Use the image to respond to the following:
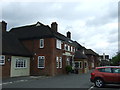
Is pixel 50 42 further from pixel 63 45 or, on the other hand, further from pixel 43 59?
pixel 63 45

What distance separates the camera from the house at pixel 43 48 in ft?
96.3

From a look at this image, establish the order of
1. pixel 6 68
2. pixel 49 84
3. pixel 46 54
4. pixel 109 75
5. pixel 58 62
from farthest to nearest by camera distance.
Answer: pixel 58 62, pixel 46 54, pixel 6 68, pixel 49 84, pixel 109 75

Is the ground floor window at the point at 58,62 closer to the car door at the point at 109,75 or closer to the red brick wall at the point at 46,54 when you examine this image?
the red brick wall at the point at 46,54

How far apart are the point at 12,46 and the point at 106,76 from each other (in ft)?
56.4

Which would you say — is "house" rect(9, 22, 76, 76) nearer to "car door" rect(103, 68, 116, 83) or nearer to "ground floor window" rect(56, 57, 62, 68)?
"ground floor window" rect(56, 57, 62, 68)

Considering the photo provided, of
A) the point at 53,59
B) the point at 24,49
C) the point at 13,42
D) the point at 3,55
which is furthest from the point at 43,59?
the point at 3,55

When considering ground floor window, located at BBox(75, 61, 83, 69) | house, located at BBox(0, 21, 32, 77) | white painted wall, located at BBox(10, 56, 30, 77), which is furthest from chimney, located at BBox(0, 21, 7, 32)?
ground floor window, located at BBox(75, 61, 83, 69)

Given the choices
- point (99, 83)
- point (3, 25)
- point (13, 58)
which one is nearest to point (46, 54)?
point (13, 58)

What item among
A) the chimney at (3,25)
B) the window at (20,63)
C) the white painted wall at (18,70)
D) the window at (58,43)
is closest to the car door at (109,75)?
the white painted wall at (18,70)

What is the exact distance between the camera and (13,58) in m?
25.8

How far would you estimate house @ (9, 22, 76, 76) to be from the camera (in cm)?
2934

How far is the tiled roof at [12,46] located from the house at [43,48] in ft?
4.45

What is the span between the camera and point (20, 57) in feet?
90.2

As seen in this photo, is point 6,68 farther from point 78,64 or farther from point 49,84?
point 78,64
